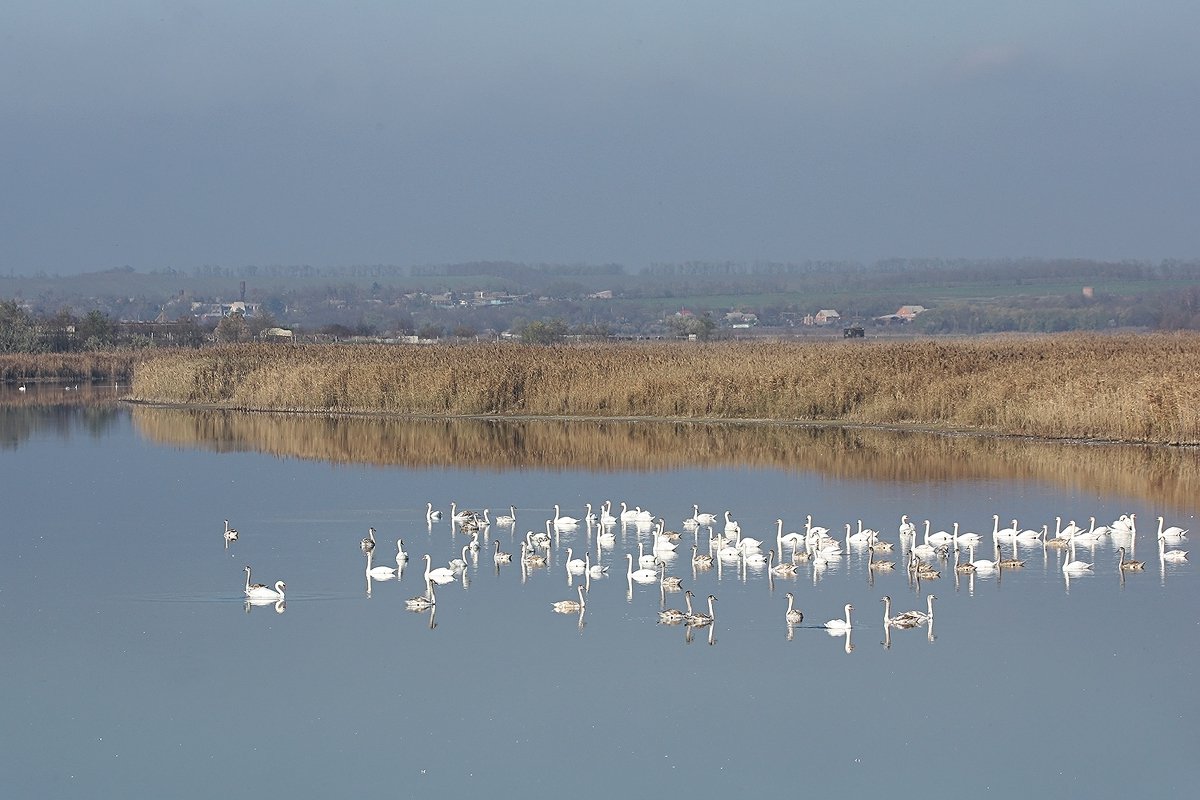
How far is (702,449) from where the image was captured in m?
30.7

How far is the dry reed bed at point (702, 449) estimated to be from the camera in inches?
1013

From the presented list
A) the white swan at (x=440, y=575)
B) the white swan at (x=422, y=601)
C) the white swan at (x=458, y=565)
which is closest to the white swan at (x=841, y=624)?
the white swan at (x=422, y=601)

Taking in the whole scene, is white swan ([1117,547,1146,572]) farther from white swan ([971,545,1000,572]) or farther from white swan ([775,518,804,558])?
white swan ([775,518,804,558])

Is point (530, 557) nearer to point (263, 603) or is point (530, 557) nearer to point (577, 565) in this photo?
point (577, 565)

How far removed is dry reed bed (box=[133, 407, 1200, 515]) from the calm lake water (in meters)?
0.24

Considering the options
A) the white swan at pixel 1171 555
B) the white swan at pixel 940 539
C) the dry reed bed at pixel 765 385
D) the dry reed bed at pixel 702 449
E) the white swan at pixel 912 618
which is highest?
the dry reed bed at pixel 765 385

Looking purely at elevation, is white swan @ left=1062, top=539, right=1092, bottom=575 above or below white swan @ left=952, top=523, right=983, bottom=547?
below

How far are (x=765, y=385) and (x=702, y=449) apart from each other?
604cm

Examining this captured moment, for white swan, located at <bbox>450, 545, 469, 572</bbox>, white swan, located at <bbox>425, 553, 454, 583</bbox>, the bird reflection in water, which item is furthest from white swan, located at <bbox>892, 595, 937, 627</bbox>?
the bird reflection in water

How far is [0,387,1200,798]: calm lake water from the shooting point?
11461 mm

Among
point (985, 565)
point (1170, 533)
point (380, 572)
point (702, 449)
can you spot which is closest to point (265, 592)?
point (380, 572)

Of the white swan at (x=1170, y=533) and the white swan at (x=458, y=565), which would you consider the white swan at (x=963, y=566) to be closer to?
the white swan at (x=1170, y=533)

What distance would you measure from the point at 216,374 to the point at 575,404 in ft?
41.4

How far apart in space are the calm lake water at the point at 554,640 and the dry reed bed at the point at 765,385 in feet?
11.2
